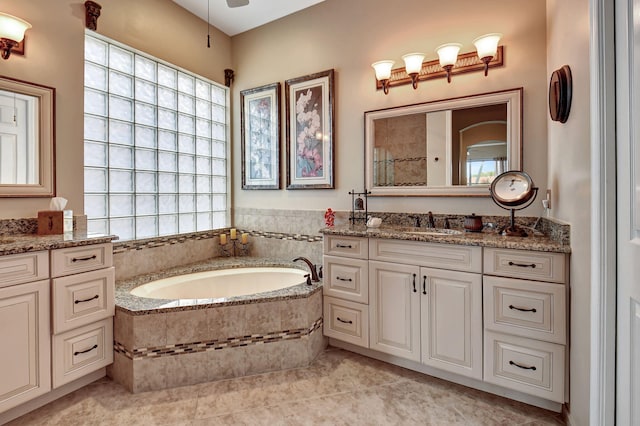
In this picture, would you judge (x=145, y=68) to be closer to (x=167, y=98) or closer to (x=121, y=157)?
(x=167, y=98)

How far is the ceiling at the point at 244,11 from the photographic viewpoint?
3.12 meters

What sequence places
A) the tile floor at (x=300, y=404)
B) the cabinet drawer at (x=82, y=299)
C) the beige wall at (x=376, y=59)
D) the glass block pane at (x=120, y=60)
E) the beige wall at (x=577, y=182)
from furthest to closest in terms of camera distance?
the glass block pane at (x=120, y=60) < the beige wall at (x=376, y=59) < the cabinet drawer at (x=82, y=299) < the tile floor at (x=300, y=404) < the beige wall at (x=577, y=182)

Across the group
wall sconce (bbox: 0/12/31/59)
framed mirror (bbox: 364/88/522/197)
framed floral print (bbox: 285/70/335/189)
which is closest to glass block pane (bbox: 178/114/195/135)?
framed floral print (bbox: 285/70/335/189)

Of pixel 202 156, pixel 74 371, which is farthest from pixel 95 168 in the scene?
pixel 74 371

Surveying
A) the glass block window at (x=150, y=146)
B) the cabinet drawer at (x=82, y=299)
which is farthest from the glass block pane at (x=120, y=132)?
the cabinet drawer at (x=82, y=299)

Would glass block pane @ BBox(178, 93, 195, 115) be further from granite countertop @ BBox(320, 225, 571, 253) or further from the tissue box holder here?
granite countertop @ BBox(320, 225, 571, 253)

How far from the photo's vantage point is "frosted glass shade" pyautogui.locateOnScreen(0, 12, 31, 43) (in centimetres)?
194

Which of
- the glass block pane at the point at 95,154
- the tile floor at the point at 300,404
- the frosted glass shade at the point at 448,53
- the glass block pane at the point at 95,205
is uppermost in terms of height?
the frosted glass shade at the point at 448,53

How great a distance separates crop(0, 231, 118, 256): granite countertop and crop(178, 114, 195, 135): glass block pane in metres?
1.51

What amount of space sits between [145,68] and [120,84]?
1.01 feet

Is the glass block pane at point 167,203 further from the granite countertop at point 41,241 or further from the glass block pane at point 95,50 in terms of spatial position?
the glass block pane at point 95,50

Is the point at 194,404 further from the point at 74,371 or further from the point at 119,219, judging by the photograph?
the point at 119,219

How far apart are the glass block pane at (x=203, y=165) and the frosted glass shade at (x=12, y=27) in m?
1.62

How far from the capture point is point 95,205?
261 cm
